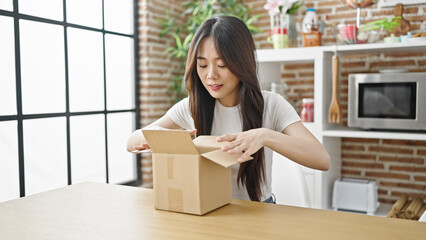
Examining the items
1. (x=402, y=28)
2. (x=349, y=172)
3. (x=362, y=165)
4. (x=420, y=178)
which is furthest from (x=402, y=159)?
(x=402, y=28)

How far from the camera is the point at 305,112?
3.09 metres

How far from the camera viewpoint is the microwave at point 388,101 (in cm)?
268

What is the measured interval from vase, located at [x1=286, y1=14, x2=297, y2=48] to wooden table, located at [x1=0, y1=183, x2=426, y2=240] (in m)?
2.01

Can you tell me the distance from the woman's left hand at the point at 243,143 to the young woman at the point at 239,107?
2cm

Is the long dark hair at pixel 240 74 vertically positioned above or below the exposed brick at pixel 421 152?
above

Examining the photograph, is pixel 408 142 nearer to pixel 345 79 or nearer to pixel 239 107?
pixel 345 79

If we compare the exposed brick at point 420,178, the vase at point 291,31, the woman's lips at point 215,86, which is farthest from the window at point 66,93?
the exposed brick at point 420,178

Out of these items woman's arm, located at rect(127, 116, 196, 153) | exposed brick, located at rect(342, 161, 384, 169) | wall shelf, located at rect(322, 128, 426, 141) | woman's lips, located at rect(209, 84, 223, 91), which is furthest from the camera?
exposed brick, located at rect(342, 161, 384, 169)

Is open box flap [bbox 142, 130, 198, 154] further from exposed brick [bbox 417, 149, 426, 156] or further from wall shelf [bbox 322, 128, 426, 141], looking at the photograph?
exposed brick [bbox 417, 149, 426, 156]

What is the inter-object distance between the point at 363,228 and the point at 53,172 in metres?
2.20

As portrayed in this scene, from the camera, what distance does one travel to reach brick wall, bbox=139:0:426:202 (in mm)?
3121

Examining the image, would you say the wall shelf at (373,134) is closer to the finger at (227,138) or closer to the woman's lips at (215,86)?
the woman's lips at (215,86)

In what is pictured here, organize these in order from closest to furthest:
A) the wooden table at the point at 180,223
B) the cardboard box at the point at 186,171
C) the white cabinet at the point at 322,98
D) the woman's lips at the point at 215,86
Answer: the wooden table at the point at 180,223, the cardboard box at the point at 186,171, the woman's lips at the point at 215,86, the white cabinet at the point at 322,98

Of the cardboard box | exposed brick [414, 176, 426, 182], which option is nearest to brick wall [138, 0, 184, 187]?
exposed brick [414, 176, 426, 182]
